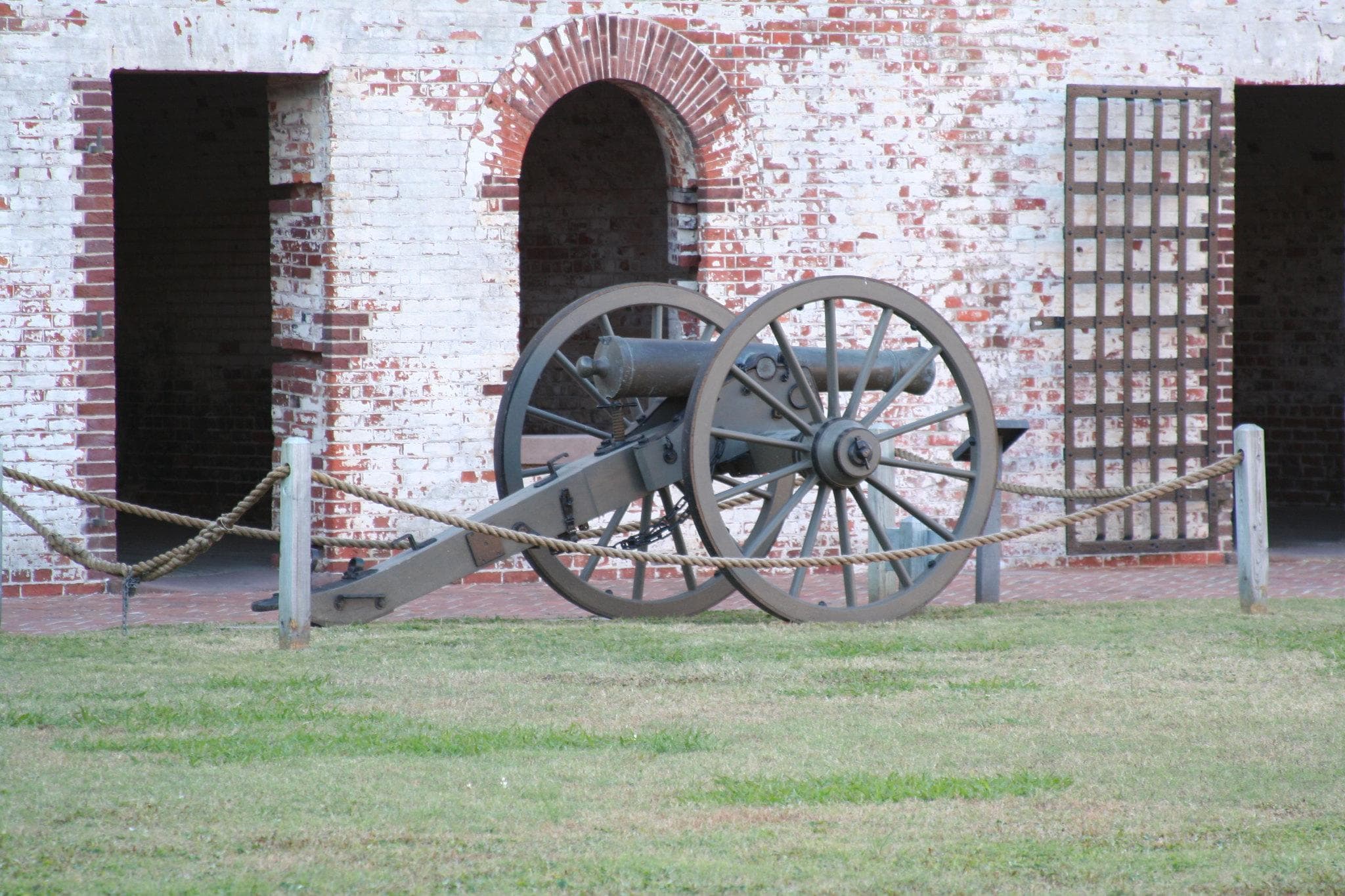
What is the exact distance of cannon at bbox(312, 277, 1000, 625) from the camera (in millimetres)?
6754

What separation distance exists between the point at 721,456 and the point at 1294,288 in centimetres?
671

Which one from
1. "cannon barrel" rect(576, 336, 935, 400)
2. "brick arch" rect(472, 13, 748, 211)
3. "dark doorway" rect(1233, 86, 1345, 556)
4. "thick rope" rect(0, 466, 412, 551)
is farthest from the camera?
"dark doorway" rect(1233, 86, 1345, 556)

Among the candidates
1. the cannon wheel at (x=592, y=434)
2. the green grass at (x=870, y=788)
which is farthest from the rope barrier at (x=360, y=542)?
the green grass at (x=870, y=788)

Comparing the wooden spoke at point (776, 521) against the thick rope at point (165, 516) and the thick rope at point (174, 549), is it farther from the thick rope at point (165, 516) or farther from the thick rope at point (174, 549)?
the thick rope at point (174, 549)

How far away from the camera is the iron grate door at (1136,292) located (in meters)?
9.62

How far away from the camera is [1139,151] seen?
964cm

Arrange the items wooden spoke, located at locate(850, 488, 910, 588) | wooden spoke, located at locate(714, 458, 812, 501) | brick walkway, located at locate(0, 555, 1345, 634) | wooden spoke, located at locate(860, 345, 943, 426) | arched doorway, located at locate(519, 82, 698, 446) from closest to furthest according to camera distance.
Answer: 1. wooden spoke, located at locate(714, 458, 812, 501)
2. wooden spoke, located at locate(850, 488, 910, 588)
3. wooden spoke, located at locate(860, 345, 943, 426)
4. brick walkway, located at locate(0, 555, 1345, 634)
5. arched doorway, located at locate(519, 82, 698, 446)

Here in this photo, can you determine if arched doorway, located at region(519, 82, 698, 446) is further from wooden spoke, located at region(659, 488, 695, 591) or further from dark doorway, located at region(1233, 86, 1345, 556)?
wooden spoke, located at region(659, 488, 695, 591)

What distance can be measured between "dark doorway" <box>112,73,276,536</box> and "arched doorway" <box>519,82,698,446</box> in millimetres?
1701

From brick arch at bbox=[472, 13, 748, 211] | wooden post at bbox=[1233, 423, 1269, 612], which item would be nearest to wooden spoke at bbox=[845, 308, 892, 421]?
wooden post at bbox=[1233, 423, 1269, 612]

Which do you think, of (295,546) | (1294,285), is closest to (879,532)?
(295,546)

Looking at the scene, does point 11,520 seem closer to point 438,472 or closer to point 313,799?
point 438,472

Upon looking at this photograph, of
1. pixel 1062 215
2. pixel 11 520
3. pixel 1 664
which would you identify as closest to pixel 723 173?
pixel 1062 215

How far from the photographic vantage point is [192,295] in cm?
1212
